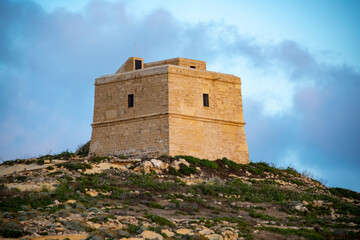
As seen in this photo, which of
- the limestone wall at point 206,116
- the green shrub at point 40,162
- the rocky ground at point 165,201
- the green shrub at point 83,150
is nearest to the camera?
the rocky ground at point 165,201

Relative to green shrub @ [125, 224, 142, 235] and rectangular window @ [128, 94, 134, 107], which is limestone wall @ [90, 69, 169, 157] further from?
green shrub @ [125, 224, 142, 235]

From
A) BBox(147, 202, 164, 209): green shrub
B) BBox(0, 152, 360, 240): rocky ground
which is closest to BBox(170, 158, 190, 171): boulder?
BBox(0, 152, 360, 240): rocky ground

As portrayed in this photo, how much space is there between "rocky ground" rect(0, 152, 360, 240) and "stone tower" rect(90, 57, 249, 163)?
115cm

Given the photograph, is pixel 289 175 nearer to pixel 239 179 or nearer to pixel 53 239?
pixel 239 179

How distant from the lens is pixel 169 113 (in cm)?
2461

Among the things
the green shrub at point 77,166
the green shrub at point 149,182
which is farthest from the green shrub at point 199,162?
the green shrub at point 77,166

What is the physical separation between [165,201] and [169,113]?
7.07 metres

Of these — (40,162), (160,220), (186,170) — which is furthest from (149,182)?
(40,162)

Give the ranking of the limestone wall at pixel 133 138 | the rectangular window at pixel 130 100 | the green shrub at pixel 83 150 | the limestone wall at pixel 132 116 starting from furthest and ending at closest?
the green shrub at pixel 83 150
the rectangular window at pixel 130 100
the limestone wall at pixel 132 116
the limestone wall at pixel 133 138

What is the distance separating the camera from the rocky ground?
13.8 metres

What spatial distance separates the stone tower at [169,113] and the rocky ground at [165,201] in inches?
45.1

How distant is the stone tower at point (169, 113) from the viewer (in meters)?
24.8

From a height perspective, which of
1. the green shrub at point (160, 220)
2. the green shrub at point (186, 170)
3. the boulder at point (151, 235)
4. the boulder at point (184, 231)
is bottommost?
the boulder at point (151, 235)

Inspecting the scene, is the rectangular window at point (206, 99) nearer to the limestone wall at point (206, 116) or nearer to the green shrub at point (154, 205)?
the limestone wall at point (206, 116)
